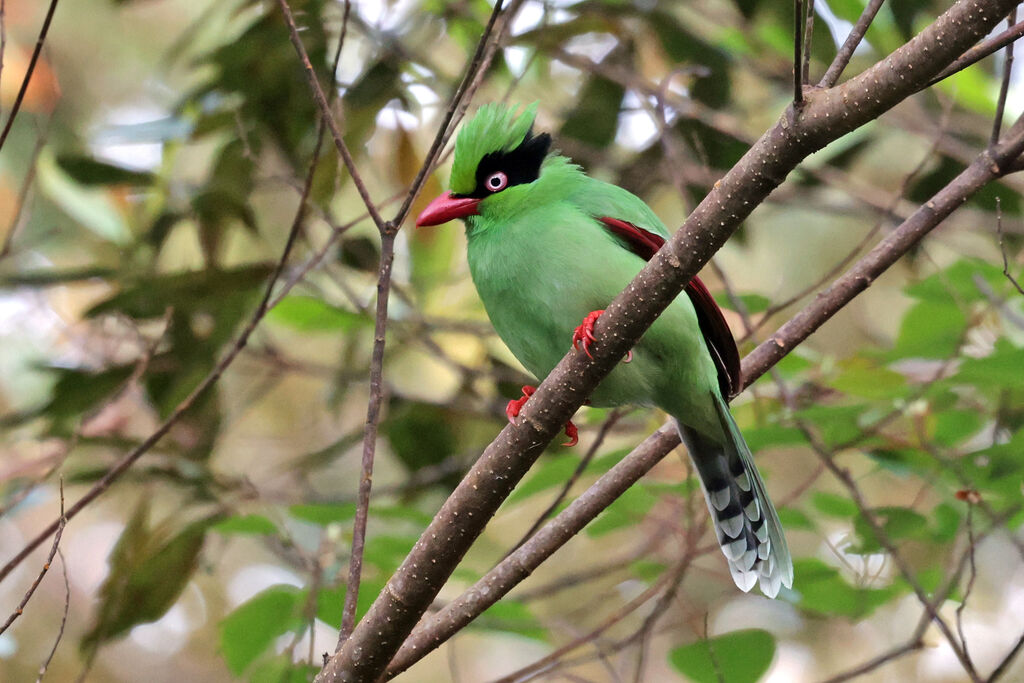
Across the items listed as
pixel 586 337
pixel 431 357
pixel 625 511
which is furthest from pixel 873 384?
pixel 431 357

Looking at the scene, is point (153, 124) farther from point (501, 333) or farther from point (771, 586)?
point (771, 586)

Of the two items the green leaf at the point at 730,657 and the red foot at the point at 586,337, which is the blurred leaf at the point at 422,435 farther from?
the red foot at the point at 586,337

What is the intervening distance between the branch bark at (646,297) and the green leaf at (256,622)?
106 cm

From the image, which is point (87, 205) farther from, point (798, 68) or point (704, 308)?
point (798, 68)

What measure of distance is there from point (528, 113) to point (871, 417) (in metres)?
1.53

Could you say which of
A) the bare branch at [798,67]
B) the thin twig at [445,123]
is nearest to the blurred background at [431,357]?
the thin twig at [445,123]

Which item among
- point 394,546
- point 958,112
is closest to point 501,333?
Result: point 394,546

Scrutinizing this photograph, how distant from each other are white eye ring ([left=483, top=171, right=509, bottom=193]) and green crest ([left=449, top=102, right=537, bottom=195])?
0.05 meters

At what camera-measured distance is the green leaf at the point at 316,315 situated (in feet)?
14.5

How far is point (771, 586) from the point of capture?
345 centimetres

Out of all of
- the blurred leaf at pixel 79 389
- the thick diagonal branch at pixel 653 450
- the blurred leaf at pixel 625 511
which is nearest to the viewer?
the thick diagonal branch at pixel 653 450

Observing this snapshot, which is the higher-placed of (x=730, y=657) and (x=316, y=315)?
(x=316, y=315)

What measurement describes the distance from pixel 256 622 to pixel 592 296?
150 centimetres

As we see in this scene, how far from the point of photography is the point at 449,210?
3.46m
